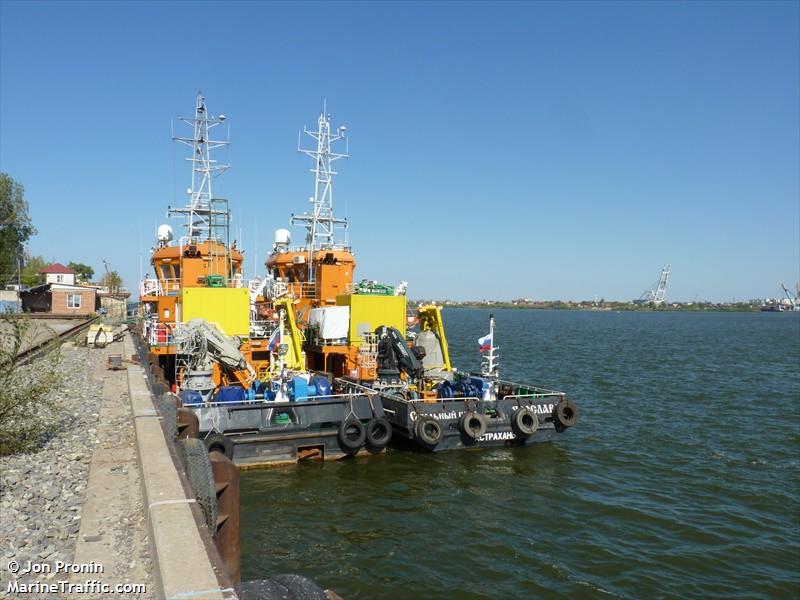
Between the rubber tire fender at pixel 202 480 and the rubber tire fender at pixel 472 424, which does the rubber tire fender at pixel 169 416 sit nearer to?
the rubber tire fender at pixel 202 480

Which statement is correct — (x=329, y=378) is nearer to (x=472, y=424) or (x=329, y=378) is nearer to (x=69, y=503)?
(x=472, y=424)

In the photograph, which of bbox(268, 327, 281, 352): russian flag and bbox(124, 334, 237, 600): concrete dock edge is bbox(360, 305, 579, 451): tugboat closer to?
bbox(268, 327, 281, 352): russian flag

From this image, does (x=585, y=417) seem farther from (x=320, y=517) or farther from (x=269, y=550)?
(x=269, y=550)

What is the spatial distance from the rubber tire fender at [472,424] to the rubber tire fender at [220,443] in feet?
21.2

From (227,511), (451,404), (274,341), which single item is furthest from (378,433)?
(227,511)

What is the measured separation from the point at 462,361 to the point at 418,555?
3193 centimetres

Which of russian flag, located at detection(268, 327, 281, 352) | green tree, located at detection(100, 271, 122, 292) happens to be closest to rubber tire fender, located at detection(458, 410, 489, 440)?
russian flag, located at detection(268, 327, 281, 352)

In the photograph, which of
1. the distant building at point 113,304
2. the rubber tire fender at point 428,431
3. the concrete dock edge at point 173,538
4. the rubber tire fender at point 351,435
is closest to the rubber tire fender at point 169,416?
the concrete dock edge at point 173,538

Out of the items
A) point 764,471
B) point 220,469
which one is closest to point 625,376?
point 764,471

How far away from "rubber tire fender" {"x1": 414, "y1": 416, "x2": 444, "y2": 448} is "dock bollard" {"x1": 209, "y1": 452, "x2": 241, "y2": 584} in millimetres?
10208

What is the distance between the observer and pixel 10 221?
197 feet

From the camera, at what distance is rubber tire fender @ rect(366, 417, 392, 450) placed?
54.6 feet

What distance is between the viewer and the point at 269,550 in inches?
440

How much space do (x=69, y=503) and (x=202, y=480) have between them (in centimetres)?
189
